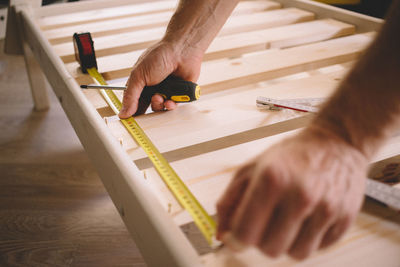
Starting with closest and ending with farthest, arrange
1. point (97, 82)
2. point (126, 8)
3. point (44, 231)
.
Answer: point (97, 82) → point (44, 231) → point (126, 8)

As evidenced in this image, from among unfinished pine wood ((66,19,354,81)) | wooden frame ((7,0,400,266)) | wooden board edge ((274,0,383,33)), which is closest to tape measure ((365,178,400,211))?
wooden frame ((7,0,400,266))

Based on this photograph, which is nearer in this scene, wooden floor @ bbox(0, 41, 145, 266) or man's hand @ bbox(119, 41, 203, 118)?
man's hand @ bbox(119, 41, 203, 118)

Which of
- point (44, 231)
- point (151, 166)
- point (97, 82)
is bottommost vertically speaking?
point (44, 231)

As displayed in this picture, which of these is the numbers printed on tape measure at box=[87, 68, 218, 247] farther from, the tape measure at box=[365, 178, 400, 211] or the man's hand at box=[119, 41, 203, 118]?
the tape measure at box=[365, 178, 400, 211]

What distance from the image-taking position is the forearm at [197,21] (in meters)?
0.92

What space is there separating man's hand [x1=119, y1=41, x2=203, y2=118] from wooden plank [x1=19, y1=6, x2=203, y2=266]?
0.33 feet

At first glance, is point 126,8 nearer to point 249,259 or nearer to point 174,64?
point 174,64

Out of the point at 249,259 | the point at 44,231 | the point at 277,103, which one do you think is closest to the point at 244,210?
the point at 249,259

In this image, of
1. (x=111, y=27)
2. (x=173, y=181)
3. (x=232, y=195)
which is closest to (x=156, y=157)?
(x=173, y=181)

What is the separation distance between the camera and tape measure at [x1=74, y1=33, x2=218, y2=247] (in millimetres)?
532

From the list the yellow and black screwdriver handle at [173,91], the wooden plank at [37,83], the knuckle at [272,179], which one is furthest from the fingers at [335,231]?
the wooden plank at [37,83]

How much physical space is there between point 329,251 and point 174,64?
0.57 metres

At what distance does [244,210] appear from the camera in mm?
362

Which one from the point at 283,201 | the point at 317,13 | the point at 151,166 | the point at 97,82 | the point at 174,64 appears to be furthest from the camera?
the point at 317,13
